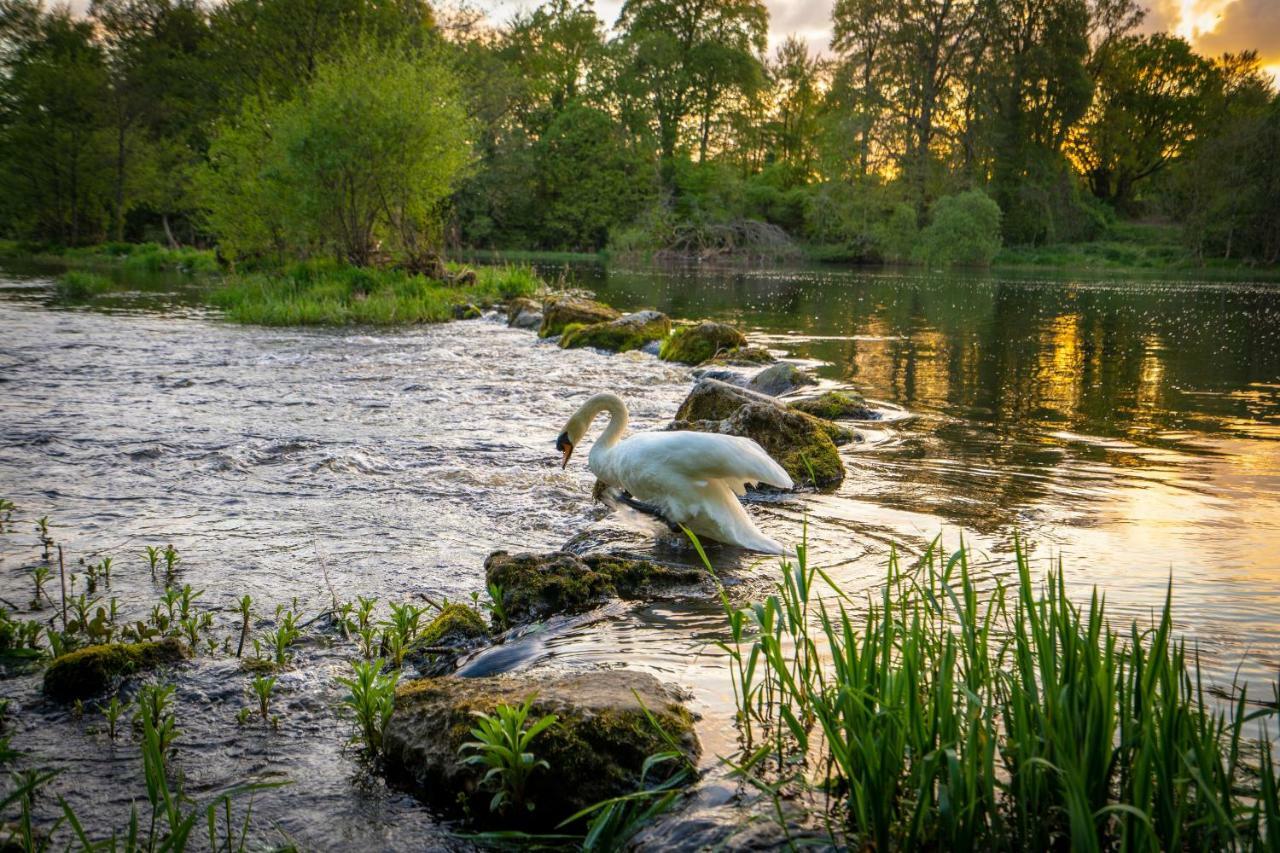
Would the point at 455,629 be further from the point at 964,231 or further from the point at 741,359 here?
the point at 964,231

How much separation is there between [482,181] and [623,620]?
63002mm

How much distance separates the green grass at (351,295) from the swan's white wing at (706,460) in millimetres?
17943

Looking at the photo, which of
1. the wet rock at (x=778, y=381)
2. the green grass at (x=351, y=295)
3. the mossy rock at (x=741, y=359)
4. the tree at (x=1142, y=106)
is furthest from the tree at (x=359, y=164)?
the tree at (x=1142, y=106)

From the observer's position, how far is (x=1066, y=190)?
58.8m

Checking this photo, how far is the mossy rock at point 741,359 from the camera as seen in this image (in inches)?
628

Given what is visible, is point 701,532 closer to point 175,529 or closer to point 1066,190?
point 175,529

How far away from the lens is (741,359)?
53.2 ft

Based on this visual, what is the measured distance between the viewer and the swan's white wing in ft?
19.7

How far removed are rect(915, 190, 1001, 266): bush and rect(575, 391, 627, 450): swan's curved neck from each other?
47668 millimetres

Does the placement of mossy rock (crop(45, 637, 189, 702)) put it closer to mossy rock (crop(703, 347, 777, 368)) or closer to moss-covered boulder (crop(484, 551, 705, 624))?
moss-covered boulder (crop(484, 551, 705, 624))

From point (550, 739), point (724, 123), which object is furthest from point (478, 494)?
point (724, 123)

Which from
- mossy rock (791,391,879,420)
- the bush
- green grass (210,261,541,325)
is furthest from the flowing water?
the bush

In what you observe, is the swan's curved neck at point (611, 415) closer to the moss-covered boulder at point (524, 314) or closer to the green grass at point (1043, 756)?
the green grass at point (1043, 756)

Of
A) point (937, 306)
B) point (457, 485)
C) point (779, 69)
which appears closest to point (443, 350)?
point (457, 485)
